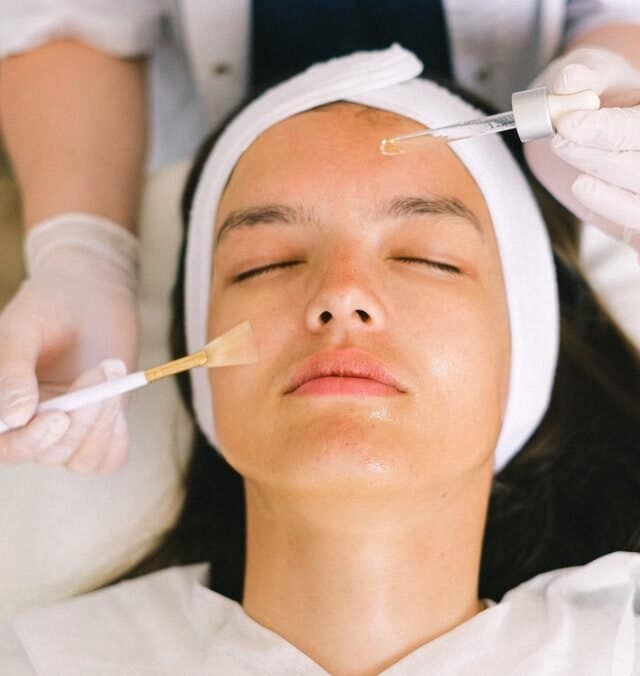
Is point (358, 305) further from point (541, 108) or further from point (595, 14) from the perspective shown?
point (595, 14)

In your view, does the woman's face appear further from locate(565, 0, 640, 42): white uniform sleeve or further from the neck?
locate(565, 0, 640, 42): white uniform sleeve

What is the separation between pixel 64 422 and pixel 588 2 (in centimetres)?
104

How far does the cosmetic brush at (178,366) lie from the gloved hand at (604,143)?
0.43 meters

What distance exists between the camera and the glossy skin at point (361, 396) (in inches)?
42.6

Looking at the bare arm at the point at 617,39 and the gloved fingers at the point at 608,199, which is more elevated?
the bare arm at the point at 617,39

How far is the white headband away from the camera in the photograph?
130cm

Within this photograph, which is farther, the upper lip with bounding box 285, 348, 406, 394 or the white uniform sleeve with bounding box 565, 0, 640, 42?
the white uniform sleeve with bounding box 565, 0, 640, 42

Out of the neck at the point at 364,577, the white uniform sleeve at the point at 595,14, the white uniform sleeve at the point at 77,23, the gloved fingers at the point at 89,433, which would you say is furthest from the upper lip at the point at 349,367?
the white uniform sleeve at the point at 77,23

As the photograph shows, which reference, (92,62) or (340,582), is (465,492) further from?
(92,62)

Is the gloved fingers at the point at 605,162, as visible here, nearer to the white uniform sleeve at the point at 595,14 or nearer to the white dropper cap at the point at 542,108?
the white dropper cap at the point at 542,108

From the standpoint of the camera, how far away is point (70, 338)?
4.50 feet

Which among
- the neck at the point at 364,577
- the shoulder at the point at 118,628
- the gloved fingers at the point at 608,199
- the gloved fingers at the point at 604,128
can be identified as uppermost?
the gloved fingers at the point at 604,128

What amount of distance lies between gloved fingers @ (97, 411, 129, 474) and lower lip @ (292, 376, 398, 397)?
0.34 m

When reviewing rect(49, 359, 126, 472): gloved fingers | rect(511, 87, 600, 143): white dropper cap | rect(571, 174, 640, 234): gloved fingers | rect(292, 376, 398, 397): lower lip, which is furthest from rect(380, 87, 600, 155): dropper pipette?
rect(49, 359, 126, 472): gloved fingers
